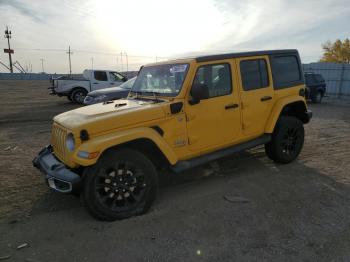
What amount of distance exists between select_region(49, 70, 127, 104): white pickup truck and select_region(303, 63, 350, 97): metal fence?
14833 millimetres

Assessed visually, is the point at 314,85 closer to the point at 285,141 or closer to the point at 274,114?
the point at 285,141

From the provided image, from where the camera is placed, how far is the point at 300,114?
5977mm

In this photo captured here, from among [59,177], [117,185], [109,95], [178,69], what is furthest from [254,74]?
[109,95]

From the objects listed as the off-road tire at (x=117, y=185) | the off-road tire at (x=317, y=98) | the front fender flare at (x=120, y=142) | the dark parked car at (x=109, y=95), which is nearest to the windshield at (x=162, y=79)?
the front fender flare at (x=120, y=142)

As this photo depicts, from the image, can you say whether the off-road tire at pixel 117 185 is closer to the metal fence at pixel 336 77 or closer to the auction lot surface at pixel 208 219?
the auction lot surface at pixel 208 219

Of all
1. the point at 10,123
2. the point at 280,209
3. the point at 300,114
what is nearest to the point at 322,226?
the point at 280,209

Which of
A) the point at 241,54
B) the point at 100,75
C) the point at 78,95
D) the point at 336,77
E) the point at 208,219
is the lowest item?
the point at 208,219

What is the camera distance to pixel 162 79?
4641mm

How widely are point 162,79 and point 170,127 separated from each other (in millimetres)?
969

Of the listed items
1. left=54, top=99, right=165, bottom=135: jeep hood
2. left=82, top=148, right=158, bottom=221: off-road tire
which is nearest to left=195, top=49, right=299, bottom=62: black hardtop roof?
left=54, top=99, right=165, bottom=135: jeep hood

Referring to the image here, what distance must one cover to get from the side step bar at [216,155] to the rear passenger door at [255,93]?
13 cm

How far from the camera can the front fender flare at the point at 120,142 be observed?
3.43m

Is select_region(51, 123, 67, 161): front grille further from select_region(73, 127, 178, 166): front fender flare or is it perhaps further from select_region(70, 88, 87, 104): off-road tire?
select_region(70, 88, 87, 104): off-road tire

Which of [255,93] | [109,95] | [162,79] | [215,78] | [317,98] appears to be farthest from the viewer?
[317,98]
